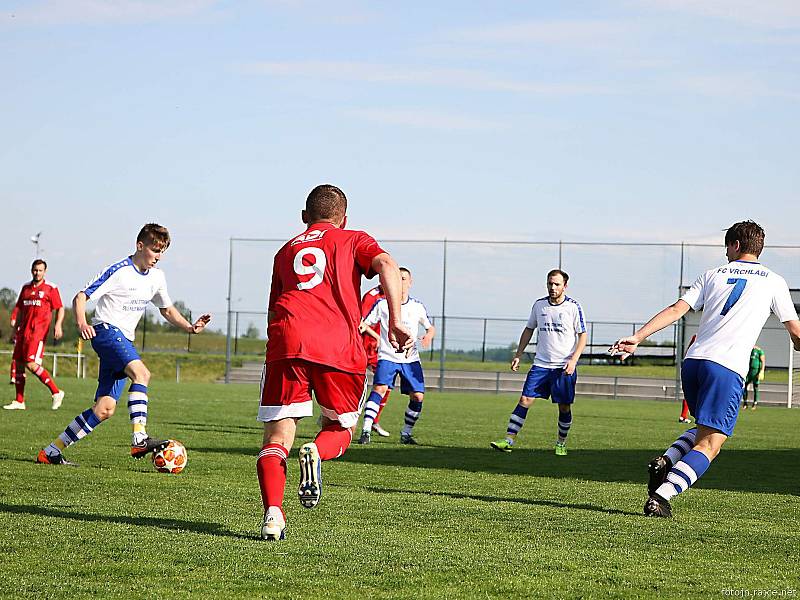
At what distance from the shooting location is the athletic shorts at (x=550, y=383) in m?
12.3

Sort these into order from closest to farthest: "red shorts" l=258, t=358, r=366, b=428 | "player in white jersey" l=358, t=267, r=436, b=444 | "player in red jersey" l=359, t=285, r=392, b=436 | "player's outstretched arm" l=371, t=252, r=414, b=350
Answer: "player's outstretched arm" l=371, t=252, r=414, b=350
"red shorts" l=258, t=358, r=366, b=428
"player in red jersey" l=359, t=285, r=392, b=436
"player in white jersey" l=358, t=267, r=436, b=444

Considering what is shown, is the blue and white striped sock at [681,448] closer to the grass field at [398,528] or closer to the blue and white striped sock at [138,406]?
the grass field at [398,528]

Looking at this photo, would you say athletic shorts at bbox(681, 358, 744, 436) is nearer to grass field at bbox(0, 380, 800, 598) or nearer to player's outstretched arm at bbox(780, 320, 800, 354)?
player's outstretched arm at bbox(780, 320, 800, 354)

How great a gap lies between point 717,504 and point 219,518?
3412 mm

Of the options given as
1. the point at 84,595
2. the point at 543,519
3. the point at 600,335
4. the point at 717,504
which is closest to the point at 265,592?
the point at 84,595

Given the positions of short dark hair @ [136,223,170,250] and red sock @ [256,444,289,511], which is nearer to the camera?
red sock @ [256,444,289,511]

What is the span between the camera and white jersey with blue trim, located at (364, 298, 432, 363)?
13.3 m

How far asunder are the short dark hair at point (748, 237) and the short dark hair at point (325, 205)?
2.65 meters

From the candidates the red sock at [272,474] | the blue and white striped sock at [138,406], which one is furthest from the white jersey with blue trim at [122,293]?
the red sock at [272,474]

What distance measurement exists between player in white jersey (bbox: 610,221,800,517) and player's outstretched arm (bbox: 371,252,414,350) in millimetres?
1820

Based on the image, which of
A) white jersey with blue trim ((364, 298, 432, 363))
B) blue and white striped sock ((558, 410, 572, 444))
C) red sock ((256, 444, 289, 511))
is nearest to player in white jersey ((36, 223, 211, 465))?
red sock ((256, 444, 289, 511))

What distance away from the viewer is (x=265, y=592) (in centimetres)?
448

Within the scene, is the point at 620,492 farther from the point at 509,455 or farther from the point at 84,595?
the point at 84,595

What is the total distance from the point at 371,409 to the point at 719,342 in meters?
6.75
